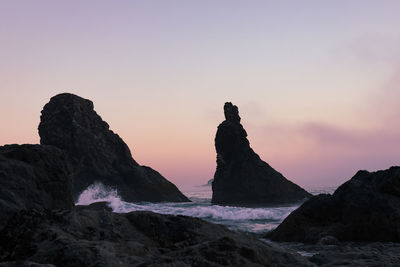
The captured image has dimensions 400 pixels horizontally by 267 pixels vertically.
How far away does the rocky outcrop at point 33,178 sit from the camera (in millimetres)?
14477

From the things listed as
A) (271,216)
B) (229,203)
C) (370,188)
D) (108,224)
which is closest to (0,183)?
(108,224)

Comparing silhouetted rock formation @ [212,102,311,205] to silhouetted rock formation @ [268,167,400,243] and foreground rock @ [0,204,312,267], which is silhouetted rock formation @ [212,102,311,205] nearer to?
silhouetted rock formation @ [268,167,400,243]

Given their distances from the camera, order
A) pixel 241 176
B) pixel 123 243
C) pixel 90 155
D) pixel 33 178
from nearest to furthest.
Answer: pixel 123 243 < pixel 33 178 < pixel 90 155 < pixel 241 176

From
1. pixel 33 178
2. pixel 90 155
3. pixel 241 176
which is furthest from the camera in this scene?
pixel 241 176

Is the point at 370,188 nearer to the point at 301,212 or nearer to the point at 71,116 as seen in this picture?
the point at 301,212

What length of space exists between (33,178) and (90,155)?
61.8m

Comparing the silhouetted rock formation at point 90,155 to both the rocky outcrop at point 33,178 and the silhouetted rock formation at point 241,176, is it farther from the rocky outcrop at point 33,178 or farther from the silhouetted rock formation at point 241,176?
the rocky outcrop at point 33,178

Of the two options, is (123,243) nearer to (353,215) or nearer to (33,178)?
(33,178)

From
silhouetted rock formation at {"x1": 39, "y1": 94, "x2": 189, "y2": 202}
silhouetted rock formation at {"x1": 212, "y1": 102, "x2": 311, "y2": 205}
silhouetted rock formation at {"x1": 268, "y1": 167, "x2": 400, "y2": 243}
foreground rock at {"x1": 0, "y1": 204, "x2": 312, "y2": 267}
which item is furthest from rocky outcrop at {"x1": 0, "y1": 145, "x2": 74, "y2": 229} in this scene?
silhouetted rock formation at {"x1": 212, "y1": 102, "x2": 311, "y2": 205}

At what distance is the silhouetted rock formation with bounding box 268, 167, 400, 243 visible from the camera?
15789 mm

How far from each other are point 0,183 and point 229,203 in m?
73.4

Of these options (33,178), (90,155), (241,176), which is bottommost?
(33,178)

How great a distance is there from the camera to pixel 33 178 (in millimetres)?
16594

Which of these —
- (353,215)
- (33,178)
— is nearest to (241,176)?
(353,215)
